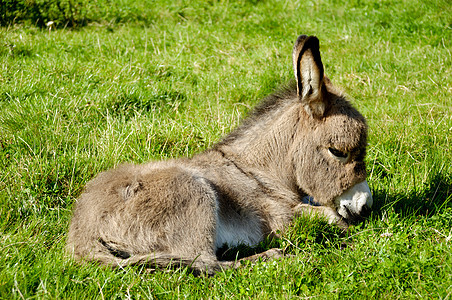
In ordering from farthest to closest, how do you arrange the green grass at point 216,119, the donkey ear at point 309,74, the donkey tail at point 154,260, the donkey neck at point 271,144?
the donkey neck at point 271,144
the donkey ear at point 309,74
the donkey tail at point 154,260
the green grass at point 216,119

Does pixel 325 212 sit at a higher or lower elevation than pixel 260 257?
higher

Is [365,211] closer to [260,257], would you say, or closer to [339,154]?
[339,154]

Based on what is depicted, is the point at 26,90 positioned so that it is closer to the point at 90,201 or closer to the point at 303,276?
the point at 90,201

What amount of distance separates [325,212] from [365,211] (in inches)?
13.9

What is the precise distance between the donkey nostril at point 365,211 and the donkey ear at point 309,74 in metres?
0.91

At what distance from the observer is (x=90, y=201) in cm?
412

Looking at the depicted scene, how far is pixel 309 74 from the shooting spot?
14.4ft

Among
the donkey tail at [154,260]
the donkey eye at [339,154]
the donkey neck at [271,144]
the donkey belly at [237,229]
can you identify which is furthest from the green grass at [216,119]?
the donkey neck at [271,144]

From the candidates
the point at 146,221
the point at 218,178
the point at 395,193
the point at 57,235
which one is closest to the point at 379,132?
the point at 395,193

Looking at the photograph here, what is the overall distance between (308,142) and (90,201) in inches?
79.5

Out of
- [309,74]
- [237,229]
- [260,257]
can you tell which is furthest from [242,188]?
[309,74]

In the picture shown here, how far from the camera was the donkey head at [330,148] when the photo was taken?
452cm

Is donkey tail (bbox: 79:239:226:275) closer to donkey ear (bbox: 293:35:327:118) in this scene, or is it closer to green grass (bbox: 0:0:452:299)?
green grass (bbox: 0:0:452:299)

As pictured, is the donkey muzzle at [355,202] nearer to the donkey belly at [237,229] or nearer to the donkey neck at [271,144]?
the donkey neck at [271,144]
